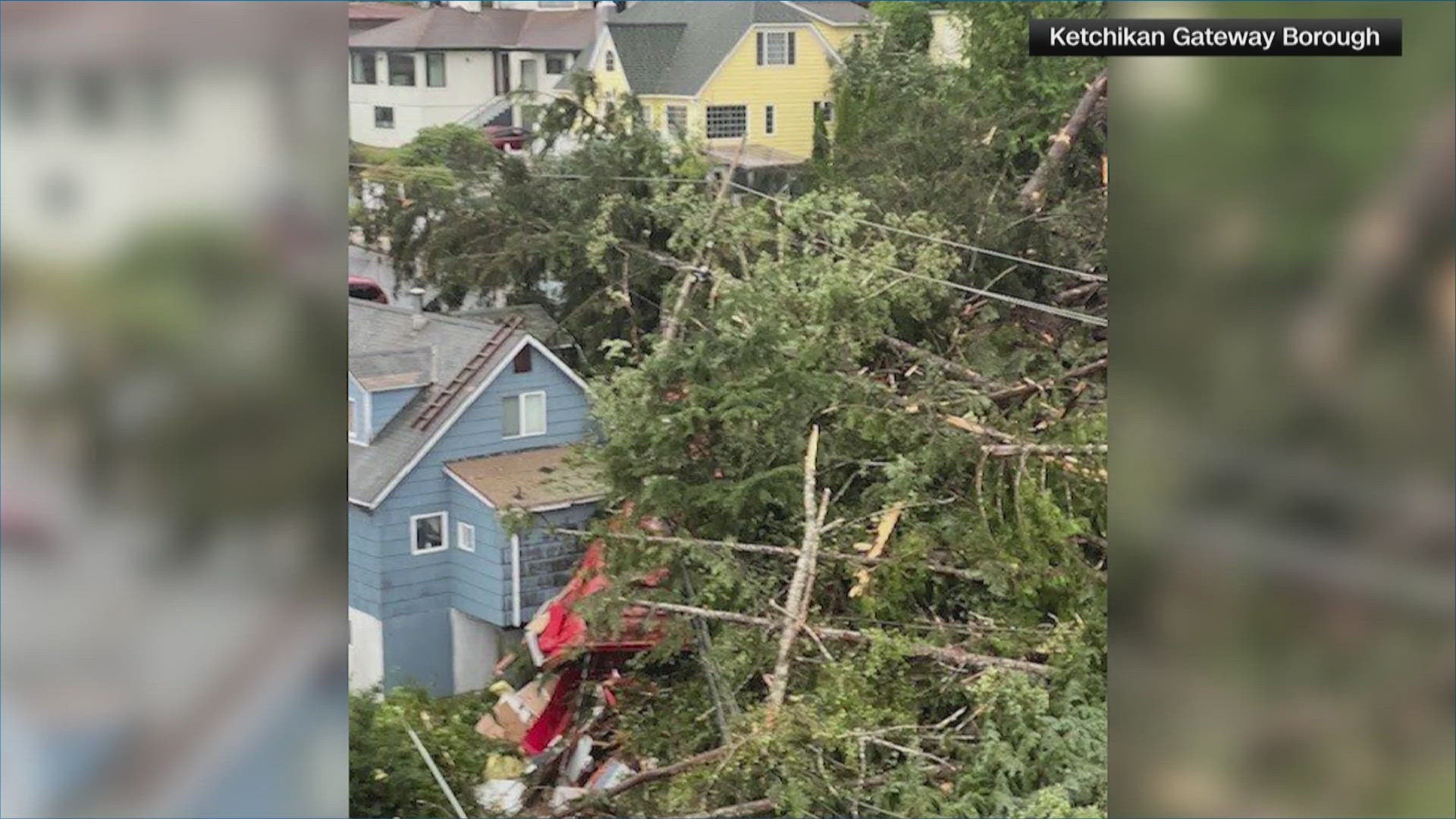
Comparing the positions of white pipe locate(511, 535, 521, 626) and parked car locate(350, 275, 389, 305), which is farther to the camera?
white pipe locate(511, 535, 521, 626)

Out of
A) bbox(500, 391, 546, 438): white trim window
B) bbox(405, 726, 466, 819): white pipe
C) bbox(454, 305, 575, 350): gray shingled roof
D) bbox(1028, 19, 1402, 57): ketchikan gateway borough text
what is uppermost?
bbox(1028, 19, 1402, 57): ketchikan gateway borough text

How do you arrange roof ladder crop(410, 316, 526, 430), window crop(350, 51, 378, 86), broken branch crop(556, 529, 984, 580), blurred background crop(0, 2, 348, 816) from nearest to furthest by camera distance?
blurred background crop(0, 2, 348, 816) < window crop(350, 51, 378, 86) < roof ladder crop(410, 316, 526, 430) < broken branch crop(556, 529, 984, 580)

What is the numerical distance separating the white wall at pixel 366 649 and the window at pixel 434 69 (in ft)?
2.62

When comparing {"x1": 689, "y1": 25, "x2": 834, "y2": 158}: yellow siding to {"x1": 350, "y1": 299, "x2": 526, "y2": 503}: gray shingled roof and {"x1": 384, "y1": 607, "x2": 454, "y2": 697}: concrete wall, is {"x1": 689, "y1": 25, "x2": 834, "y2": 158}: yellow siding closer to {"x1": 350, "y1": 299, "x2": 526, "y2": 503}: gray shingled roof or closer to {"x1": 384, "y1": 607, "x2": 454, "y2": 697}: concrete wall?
{"x1": 350, "y1": 299, "x2": 526, "y2": 503}: gray shingled roof

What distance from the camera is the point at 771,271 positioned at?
272 centimetres

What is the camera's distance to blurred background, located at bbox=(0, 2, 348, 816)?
229 centimetres

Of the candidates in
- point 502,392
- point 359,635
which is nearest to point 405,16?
point 502,392

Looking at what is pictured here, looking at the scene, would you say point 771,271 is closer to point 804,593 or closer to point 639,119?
point 639,119

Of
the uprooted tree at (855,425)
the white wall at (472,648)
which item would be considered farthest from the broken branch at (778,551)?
the white wall at (472,648)

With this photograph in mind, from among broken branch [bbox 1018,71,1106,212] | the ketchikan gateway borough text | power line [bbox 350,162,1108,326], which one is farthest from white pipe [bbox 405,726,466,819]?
the ketchikan gateway borough text

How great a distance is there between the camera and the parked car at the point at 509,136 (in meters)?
2.59

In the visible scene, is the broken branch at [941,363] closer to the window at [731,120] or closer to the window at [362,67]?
the window at [731,120]

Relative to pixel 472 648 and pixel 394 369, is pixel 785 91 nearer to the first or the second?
pixel 394 369

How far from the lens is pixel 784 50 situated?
8.50 ft
